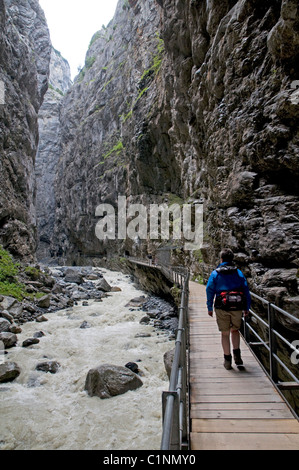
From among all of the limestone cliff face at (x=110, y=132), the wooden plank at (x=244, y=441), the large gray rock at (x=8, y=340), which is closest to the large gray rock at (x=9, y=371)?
the large gray rock at (x=8, y=340)

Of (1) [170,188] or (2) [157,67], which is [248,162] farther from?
(2) [157,67]

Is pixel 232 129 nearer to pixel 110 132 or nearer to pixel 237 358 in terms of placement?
pixel 237 358

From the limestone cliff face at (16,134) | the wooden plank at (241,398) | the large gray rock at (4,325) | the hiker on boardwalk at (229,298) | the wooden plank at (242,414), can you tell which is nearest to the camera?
the wooden plank at (242,414)

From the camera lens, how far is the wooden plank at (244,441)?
9.09 feet

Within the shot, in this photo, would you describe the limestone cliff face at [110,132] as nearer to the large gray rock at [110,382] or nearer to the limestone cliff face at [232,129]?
the limestone cliff face at [232,129]

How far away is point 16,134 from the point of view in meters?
27.1

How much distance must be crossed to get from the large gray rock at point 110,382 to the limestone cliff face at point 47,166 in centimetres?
6633

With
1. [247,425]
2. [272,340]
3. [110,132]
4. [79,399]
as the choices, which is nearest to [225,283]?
[272,340]

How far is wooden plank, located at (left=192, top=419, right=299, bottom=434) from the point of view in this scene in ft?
9.94

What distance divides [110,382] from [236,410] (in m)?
4.80

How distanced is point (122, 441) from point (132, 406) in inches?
44.0

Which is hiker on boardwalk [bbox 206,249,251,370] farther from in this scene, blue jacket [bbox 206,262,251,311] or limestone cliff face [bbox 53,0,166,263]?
limestone cliff face [bbox 53,0,166,263]

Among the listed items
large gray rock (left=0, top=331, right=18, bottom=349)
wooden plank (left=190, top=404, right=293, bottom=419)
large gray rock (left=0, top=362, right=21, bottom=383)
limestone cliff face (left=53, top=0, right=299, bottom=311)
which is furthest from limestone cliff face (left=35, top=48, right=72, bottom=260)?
wooden plank (left=190, top=404, right=293, bottom=419)

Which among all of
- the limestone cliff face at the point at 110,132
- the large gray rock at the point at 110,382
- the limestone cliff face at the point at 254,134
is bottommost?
the large gray rock at the point at 110,382
